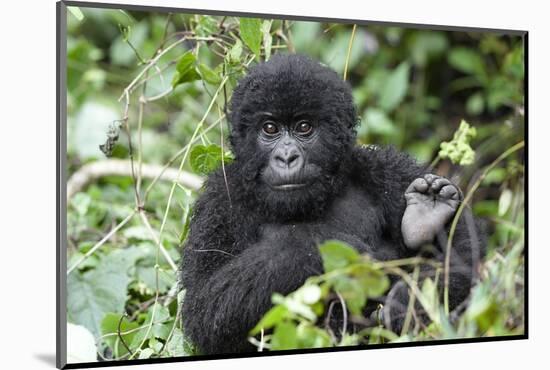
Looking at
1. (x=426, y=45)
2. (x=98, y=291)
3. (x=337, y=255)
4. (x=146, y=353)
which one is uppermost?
(x=426, y=45)

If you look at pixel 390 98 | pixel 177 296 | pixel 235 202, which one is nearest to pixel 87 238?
pixel 177 296

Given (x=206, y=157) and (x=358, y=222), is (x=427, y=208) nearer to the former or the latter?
(x=358, y=222)

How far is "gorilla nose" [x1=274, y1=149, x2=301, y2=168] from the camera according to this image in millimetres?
4137

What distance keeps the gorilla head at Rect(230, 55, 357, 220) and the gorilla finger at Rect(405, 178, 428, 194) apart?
1.11 ft

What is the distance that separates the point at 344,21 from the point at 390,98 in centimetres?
295

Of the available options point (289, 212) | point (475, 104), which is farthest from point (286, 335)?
point (475, 104)

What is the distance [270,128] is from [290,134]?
92mm

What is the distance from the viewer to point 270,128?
4.24m

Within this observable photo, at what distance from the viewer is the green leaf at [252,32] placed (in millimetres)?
4668

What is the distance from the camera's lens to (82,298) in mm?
5062

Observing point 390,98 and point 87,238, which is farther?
point 390,98

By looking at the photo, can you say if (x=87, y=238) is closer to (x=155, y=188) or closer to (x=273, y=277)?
(x=155, y=188)

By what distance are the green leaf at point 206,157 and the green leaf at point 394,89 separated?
3144 mm

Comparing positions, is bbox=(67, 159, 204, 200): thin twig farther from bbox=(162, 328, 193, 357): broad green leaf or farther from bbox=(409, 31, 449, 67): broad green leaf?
bbox=(409, 31, 449, 67): broad green leaf
